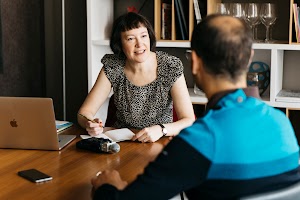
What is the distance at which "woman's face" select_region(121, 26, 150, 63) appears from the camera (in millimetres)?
2729

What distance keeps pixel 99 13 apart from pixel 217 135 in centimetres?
262

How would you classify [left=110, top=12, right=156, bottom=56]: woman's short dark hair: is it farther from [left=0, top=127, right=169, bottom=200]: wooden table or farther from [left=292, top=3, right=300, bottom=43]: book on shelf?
[left=292, top=3, right=300, bottom=43]: book on shelf

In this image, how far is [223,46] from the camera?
137cm

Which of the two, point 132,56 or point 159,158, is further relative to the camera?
point 132,56

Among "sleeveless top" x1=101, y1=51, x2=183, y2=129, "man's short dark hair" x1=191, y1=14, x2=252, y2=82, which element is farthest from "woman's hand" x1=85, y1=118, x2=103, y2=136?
"man's short dark hair" x1=191, y1=14, x2=252, y2=82

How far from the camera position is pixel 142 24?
276cm

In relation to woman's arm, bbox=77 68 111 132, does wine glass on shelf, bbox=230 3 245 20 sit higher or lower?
higher

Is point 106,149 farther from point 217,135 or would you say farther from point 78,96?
point 78,96

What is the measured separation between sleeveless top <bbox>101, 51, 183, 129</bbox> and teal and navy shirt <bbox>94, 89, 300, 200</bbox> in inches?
52.9

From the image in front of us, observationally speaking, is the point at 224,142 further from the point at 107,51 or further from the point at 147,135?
the point at 107,51

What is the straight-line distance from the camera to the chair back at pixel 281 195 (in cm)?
113

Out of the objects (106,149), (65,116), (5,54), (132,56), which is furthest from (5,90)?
(106,149)

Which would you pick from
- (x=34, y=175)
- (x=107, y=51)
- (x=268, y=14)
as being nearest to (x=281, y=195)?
(x=34, y=175)

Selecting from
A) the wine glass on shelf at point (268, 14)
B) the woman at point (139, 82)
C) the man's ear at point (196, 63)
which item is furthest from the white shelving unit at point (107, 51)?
the man's ear at point (196, 63)
